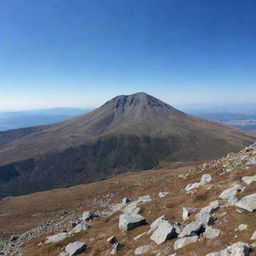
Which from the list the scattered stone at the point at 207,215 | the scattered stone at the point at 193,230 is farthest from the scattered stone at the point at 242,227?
the scattered stone at the point at 193,230

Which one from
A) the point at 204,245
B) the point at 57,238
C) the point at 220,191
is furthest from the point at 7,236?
the point at 204,245

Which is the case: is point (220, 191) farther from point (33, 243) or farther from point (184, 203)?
point (33, 243)

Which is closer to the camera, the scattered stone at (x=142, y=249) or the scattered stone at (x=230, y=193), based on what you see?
the scattered stone at (x=142, y=249)

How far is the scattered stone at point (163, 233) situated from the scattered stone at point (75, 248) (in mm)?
8129

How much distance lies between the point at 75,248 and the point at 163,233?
1012 centimetres

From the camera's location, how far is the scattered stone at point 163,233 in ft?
73.9

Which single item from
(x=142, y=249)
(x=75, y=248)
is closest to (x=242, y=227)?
(x=142, y=249)

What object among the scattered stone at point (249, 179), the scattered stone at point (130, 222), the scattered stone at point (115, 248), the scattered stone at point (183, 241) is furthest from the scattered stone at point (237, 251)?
the scattered stone at point (249, 179)

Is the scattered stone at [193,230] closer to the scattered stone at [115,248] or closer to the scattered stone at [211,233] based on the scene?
the scattered stone at [211,233]

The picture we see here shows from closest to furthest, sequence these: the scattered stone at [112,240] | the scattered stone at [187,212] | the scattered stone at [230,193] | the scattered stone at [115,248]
→ 1. the scattered stone at [115,248]
2. the scattered stone at [112,240]
3. the scattered stone at [187,212]
4. the scattered stone at [230,193]

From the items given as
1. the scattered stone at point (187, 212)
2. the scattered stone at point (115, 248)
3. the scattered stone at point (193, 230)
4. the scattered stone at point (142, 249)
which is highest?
the scattered stone at point (193, 230)

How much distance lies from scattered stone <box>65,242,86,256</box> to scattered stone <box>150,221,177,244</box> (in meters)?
8.13

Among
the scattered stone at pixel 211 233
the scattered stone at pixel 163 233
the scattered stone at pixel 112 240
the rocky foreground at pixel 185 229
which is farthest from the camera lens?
the scattered stone at pixel 112 240

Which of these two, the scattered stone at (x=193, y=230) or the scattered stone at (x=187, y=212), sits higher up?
the scattered stone at (x=193, y=230)
